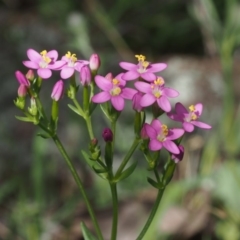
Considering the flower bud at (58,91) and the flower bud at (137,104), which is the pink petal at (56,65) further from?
→ the flower bud at (137,104)

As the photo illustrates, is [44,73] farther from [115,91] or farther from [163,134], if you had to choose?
[163,134]

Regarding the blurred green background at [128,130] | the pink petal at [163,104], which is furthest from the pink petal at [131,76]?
the blurred green background at [128,130]

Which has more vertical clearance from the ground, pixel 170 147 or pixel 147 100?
pixel 147 100

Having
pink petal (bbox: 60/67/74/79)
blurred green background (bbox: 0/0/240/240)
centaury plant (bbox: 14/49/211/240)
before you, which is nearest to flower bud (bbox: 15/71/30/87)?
centaury plant (bbox: 14/49/211/240)

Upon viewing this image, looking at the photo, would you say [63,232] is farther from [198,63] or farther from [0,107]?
[198,63]

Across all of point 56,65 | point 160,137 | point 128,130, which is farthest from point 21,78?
point 128,130

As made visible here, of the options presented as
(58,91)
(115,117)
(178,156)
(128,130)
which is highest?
(58,91)
